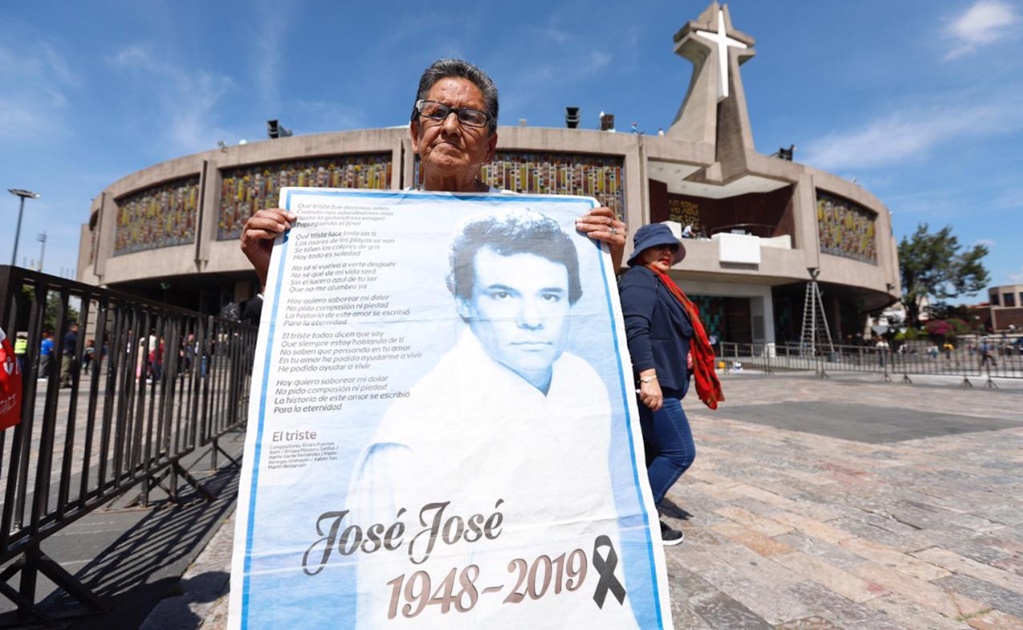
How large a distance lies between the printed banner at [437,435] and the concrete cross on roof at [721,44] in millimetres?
28724

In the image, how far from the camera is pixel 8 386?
1391 mm

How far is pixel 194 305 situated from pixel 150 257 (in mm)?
6176

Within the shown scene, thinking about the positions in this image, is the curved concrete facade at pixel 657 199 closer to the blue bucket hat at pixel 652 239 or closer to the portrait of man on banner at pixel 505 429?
the blue bucket hat at pixel 652 239

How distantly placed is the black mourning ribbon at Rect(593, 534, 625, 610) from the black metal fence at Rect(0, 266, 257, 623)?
74.0 inches

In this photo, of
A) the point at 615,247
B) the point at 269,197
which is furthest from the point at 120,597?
the point at 269,197

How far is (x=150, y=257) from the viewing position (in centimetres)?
2309

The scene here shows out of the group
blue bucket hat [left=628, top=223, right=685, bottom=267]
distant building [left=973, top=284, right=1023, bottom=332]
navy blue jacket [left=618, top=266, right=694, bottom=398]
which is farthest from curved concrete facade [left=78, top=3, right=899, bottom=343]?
distant building [left=973, top=284, right=1023, bottom=332]

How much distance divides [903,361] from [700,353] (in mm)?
18064

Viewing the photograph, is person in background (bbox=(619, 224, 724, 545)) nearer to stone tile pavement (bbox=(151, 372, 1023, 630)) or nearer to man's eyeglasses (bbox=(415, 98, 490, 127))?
stone tile pavement (bbox=(151, 372, 1023, 630))

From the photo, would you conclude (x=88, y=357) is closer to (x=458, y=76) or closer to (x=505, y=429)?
(x=458, y=76)

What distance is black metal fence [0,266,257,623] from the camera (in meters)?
1.69

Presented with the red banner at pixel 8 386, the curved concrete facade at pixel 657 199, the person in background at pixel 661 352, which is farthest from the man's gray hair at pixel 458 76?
the curved concrete facade at pixel 657 199

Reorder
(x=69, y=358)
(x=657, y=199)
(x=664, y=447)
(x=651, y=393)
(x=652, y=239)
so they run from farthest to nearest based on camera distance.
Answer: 1. (x=657, y=199)
2. (x=652, y=239)
3. (x=664, y=447)
4. (x=651, y=393)
5. (x=69, y=358)

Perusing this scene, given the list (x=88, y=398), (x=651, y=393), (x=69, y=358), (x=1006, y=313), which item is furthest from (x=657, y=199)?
(x=1006, y=313)
